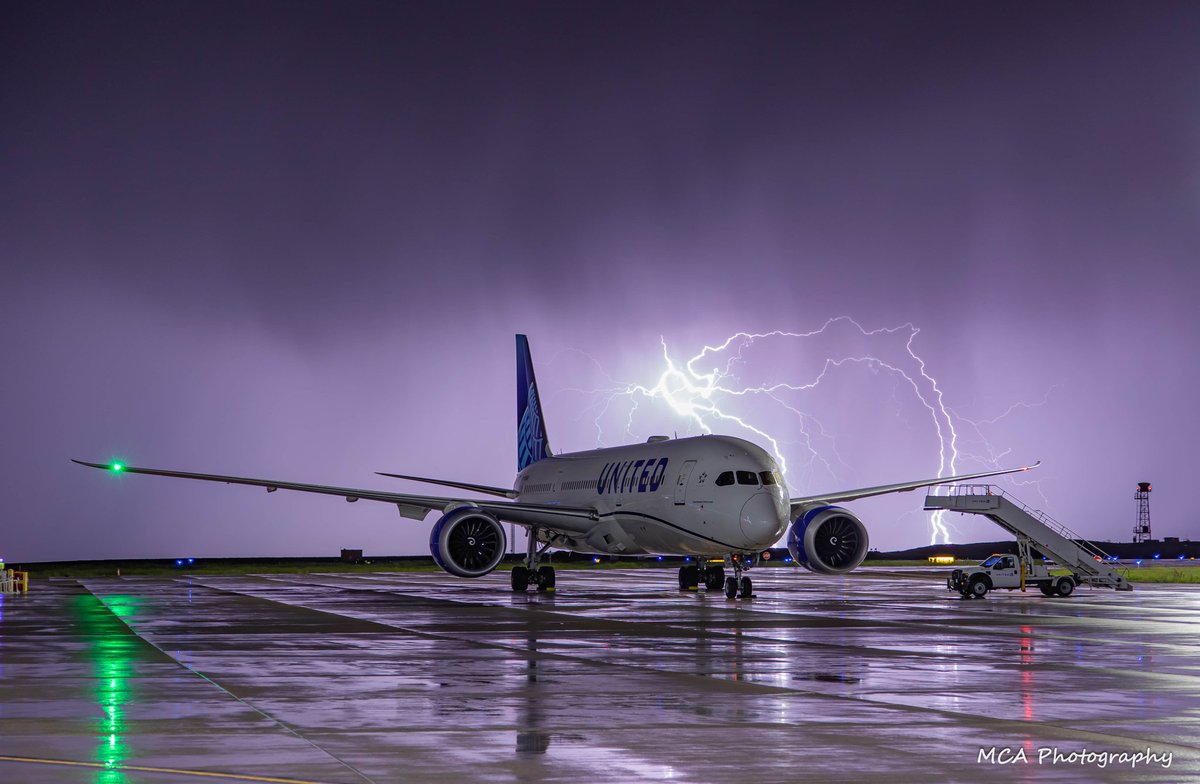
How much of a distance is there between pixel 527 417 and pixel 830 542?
2212 centimetres

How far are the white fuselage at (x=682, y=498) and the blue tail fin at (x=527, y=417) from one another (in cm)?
1012

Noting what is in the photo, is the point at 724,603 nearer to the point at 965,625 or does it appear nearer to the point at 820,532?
the point at 820,532

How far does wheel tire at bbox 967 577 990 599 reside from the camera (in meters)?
39.6

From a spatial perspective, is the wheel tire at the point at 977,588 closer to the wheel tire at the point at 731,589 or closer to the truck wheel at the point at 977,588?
the truck wheel at the point at 977,588

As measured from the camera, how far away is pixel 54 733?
447 inches

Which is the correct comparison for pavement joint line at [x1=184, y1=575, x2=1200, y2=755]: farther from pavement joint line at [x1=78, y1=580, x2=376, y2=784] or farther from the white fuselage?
the white fuselage

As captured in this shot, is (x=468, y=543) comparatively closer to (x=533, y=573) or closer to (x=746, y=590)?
(x=533, y=573)

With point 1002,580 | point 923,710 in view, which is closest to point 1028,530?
point 1002,580

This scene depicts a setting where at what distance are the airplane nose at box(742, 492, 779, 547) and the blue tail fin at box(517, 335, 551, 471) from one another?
2025cm

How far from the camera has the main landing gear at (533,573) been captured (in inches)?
1695

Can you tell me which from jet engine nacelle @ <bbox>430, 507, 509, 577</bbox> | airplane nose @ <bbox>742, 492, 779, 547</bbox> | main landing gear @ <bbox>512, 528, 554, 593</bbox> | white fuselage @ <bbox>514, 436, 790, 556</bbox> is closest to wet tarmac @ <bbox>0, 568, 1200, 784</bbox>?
airplane nose @ <bbox>742, 492, 779, 547</bbox>

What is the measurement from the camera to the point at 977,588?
3978 centimetres

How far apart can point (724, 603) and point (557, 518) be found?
7.82 m

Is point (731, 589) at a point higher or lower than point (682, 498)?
lower
